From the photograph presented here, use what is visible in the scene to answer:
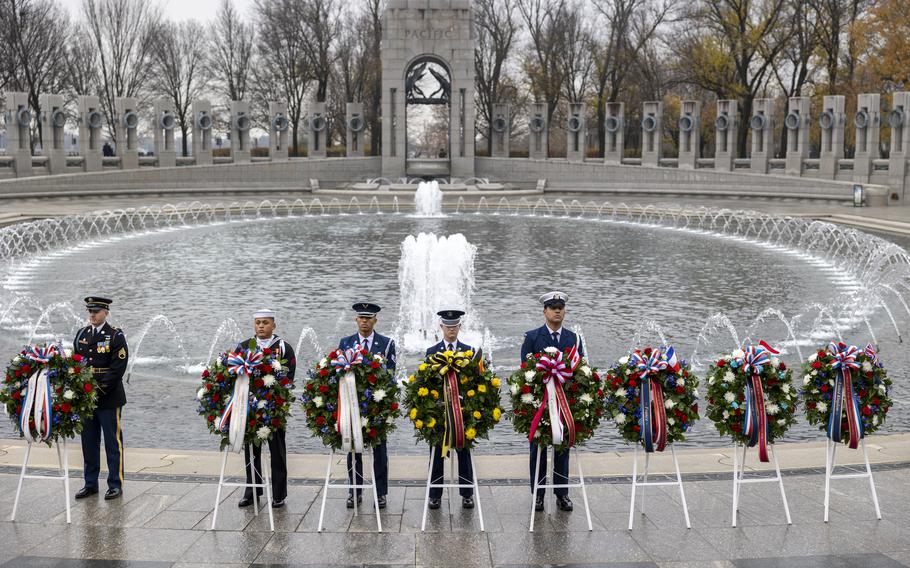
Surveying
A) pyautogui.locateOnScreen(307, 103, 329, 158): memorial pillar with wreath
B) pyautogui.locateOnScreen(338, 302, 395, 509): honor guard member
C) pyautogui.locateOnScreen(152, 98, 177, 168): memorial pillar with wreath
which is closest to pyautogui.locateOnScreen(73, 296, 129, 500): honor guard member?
pyautogui.locateOnScreen(338, 302, 395, 509): honor guard member

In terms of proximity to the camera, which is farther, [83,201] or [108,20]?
[108,20]

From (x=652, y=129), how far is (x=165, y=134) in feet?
84.4

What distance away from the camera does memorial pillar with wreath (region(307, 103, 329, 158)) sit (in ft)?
178

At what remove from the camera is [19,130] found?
1805 inches

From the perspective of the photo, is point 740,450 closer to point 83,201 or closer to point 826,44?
point 83,201

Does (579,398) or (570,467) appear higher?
(579,398)

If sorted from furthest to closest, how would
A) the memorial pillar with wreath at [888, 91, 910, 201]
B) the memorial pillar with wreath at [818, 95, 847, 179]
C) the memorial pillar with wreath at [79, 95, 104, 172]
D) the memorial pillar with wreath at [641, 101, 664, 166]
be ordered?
the memorial pillar with wreath at [641, 101, 664, 166]
the memorial pillar with wreath at [79, 95, 104, 172]
the memorial pillar with wreath at [818, 95, 847, 179]
the memorial pillar with wreath at [888, 91, 910, 201]

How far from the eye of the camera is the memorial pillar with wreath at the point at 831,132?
46281mm

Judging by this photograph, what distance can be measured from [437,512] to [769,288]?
44.7 ft

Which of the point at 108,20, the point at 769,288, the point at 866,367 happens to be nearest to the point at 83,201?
the point at 108,20

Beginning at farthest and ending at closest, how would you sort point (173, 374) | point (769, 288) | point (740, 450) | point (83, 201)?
point (83, 201), point (769, 288), point (173, 374), point (740, 450)

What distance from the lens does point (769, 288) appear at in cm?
1947

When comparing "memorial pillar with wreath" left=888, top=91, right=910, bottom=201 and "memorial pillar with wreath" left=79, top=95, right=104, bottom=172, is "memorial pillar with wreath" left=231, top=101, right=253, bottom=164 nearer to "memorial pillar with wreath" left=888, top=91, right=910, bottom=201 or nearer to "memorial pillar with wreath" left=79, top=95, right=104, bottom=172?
"memorial pillar with wreath" left=79, top=95, right=104, bottom=172

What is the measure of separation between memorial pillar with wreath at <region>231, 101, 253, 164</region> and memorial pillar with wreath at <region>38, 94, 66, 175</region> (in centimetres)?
857
